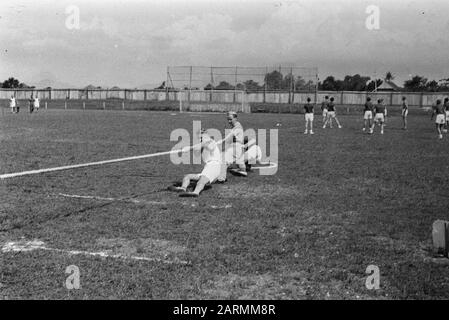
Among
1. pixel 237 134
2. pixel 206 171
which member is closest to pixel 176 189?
pixel 206 171

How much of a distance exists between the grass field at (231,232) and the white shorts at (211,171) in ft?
0.99

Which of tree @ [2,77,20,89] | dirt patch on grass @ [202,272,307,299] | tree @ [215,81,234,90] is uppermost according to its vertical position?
tree @ [2,77,20,89]

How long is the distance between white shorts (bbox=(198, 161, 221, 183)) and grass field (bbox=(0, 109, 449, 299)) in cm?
30

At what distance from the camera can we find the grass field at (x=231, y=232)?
5141mm

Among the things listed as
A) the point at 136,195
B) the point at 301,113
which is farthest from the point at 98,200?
the point at 301,113

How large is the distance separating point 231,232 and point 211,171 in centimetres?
367

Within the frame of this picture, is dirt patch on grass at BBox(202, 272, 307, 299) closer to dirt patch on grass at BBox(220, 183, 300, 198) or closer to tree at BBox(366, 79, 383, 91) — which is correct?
dirt patch on grass at BBox(220, 183, 300, 198)

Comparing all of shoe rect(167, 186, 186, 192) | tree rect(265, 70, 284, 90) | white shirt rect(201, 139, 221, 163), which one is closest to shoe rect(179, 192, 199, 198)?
shoe rect(167, 186, 186, 192)

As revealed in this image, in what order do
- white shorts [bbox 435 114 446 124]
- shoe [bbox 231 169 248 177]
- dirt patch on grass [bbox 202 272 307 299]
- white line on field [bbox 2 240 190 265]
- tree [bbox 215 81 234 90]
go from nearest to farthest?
dirt patch on grass [bbox 202 272 307 299], white line on field [bbox 2 240 190 265], shoe [bbox 231 169 248 177], white shorts [bbox 435 114 446 124], tree [bbox 215 81 234 90]

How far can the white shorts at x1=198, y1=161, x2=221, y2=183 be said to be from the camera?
1060cm

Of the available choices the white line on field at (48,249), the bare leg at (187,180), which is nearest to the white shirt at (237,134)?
the bare leg at (187,180)

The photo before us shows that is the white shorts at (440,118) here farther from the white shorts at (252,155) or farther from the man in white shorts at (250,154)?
the white shorts at (252,155)

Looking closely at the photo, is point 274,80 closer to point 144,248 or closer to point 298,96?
point 298,96
